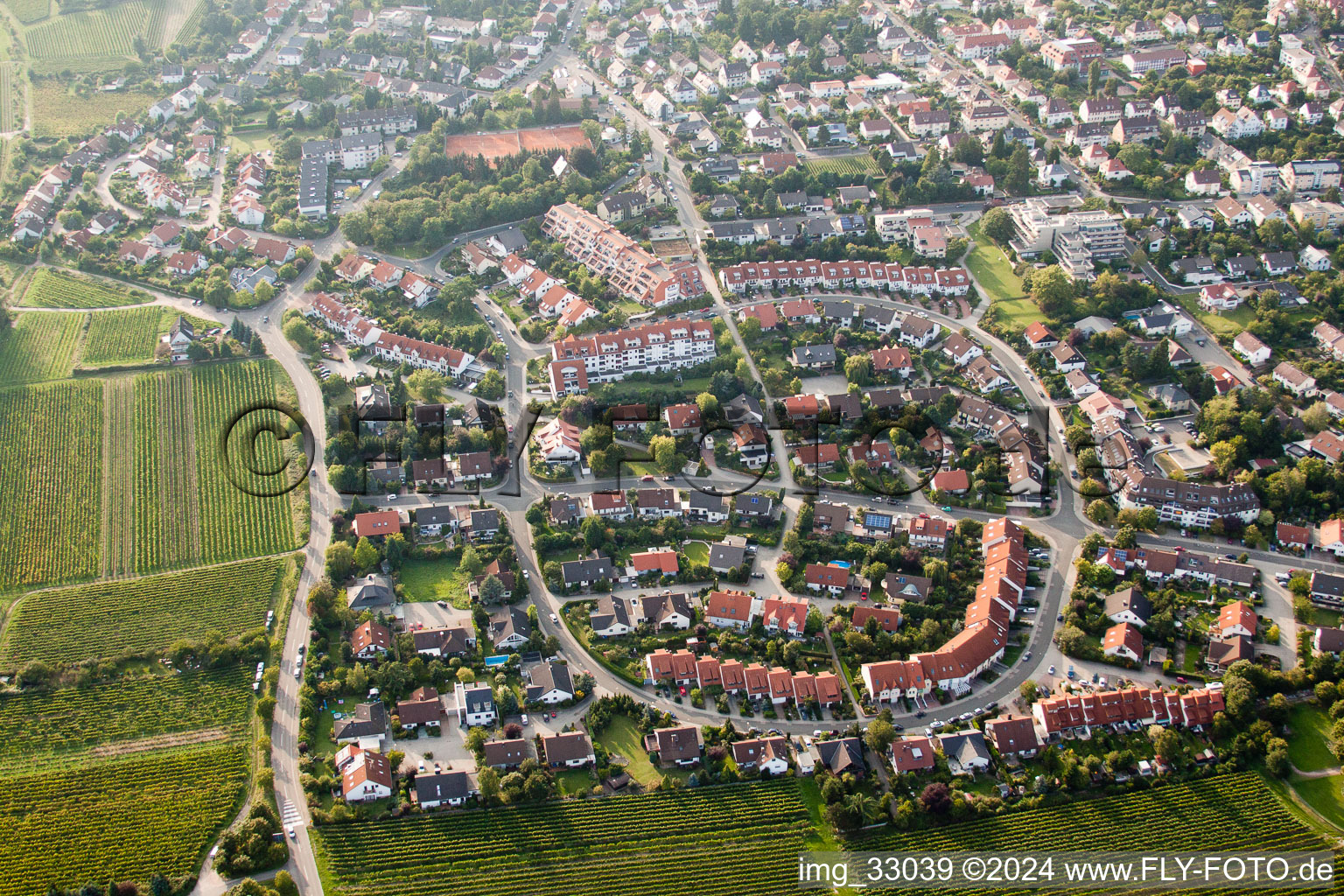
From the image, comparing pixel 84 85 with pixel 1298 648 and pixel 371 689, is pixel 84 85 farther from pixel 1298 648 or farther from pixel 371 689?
pixel 1298 648

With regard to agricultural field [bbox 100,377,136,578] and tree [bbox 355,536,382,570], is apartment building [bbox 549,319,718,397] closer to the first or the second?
tree [bbox 355,536,382,570]

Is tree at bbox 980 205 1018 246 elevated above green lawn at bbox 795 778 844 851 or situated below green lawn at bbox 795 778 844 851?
above

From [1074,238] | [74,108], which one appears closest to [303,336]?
[74,108]

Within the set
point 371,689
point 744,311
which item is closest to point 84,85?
point 744,311

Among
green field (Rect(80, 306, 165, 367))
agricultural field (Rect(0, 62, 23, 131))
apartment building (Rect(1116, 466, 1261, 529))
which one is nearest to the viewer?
apartment building (Rect(1116, 466, 1261, 529))

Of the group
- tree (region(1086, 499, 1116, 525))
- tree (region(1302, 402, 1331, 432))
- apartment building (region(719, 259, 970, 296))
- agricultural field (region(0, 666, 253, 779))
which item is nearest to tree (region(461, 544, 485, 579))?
agricultural field (region(0, 666, 253, 779))

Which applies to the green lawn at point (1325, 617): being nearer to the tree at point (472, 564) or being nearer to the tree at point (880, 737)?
the tree at point (880, 737)
